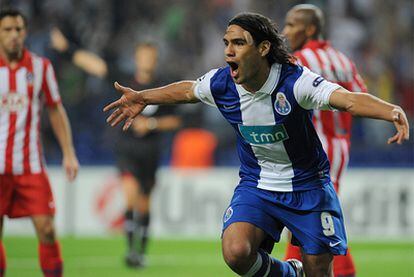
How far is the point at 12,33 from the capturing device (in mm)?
7078

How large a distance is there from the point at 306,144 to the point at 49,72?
2.43m

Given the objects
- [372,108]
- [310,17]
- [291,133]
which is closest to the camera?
[372,108]

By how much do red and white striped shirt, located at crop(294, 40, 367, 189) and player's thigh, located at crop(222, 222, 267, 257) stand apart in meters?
1.29

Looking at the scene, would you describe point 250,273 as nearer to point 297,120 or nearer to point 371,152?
point 297,120

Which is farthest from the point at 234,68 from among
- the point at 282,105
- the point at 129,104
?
the point at 129,104

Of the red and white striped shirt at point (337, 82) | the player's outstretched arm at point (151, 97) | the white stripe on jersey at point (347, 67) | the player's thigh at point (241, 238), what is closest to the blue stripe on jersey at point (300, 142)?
the player's thigh at point (241, 238)

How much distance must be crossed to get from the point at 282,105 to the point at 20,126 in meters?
2.46

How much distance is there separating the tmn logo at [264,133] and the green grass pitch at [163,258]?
13.3 ft

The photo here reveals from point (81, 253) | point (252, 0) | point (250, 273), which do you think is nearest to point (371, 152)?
point (252, 0)

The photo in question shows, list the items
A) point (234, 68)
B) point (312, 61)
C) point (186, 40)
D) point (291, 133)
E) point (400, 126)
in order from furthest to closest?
point (186, 40) → point (312, 61) → point (291, 133) → point (234, 68) → point (400, 126)

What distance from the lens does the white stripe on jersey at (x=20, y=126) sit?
23.4ft

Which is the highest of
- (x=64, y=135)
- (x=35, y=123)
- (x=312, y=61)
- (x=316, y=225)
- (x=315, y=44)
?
(x=315, y=44)

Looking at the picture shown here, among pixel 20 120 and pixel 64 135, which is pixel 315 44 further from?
pixel 20 120

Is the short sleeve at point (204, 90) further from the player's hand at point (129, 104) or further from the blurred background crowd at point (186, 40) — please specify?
the blurred background crowd at point (186, 40)
